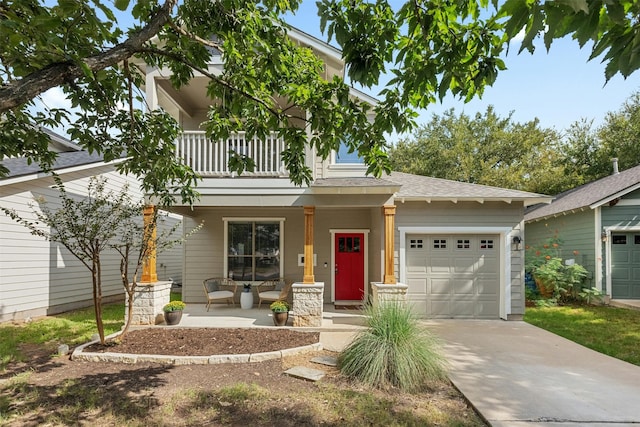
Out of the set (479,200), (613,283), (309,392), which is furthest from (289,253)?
(613,283)

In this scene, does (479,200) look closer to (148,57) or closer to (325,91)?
(325,91)

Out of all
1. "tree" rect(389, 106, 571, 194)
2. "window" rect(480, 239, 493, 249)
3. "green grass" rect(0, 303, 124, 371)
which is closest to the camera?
"green grass" rect(0, 303, 124, 371)

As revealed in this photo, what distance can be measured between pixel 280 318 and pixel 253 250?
10.3ft

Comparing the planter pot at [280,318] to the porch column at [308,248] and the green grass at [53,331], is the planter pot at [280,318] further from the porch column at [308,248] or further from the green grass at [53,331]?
the green grass at [53,331]

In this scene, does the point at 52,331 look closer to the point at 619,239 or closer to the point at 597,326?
the point at 597,326

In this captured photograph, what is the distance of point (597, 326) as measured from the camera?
7484 millimetres

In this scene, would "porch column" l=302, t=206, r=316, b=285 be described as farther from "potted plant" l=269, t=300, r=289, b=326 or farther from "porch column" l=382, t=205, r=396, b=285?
"porch column" l=382, t=205, r=396, b=285

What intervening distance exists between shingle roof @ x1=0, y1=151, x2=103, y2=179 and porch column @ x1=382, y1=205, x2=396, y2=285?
260 inches

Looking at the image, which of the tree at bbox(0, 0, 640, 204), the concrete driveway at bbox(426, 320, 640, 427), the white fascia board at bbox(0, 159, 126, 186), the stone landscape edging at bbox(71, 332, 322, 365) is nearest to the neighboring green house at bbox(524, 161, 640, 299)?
the concrete driveway at bbox(426, 320, 640, 427)

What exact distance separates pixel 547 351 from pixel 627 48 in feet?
18.7

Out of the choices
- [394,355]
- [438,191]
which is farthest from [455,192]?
[394,355]

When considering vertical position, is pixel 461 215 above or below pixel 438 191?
below

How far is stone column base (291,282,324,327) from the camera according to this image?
6832mm

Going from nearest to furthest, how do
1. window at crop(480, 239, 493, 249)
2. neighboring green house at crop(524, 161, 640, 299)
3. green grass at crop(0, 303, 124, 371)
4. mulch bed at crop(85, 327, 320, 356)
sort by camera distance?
mulch bed at crop(85, 327, 320, 356)
green grass at crop(0, 303, 124, 371)
window at crop(480, 239, 493, 249)
neighboring green house at crop(524, 161, 640, 299)
